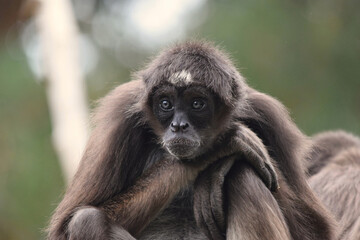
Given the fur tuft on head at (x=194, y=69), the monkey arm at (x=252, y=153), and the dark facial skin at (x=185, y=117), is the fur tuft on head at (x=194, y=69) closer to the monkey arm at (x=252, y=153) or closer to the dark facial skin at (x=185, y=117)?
the dark facial skin at (x=185, y=117)

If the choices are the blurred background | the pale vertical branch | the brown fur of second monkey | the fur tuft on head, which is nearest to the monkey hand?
the fur tuft on head

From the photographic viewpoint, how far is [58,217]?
355 inches

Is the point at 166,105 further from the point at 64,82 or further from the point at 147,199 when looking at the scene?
the point at 64,82

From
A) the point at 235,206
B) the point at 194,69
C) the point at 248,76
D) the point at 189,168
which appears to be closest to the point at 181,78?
the point at 194,69

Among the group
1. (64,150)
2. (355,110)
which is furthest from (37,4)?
(355,110)

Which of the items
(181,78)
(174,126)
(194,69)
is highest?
(194,69)

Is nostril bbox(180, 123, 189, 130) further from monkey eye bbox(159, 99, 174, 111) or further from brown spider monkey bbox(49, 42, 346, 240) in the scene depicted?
monkey eye bbox(159, 99, 174, 111)

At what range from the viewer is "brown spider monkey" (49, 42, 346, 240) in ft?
28.2

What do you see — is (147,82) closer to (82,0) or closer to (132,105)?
(132,105)

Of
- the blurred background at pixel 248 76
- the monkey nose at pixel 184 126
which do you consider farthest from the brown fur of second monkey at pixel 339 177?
the blurred background at pixel 248 76

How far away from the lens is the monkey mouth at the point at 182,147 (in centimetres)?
860

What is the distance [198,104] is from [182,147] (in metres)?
0.54

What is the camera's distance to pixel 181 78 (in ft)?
28.0

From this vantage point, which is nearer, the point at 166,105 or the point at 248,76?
the point at 166,105
